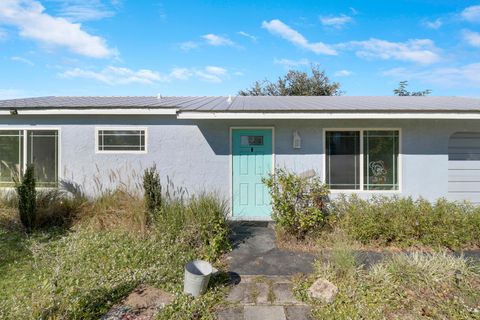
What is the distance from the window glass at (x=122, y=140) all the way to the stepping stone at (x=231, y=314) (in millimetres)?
5406

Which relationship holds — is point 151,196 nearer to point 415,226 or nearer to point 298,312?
point 298,312

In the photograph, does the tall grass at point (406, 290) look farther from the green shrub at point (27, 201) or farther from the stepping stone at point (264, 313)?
the green shrub at point (27, 201)

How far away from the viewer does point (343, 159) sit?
771 centimetres

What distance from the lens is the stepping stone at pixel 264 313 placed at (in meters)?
3.70

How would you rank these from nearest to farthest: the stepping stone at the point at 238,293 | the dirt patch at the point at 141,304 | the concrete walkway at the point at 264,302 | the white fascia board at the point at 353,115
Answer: the dirt patch at the point at 141,304 < the concrete walkway at the point at 264,302 < the stepping stone at the point at 238,293 < the white fascia board at the point at 353,115

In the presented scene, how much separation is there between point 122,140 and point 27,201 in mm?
2655

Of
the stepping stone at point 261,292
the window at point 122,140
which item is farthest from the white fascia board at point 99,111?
the stepping stone at point 261,292

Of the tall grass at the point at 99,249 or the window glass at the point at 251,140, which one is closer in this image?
the tall grass at the point at 99,249

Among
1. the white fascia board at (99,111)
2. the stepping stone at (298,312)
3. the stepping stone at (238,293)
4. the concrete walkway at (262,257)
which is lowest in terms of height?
the stepping stone at (298,312)

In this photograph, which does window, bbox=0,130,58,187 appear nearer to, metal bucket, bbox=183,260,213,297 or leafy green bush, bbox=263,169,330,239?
metal bucket, bbox=183,260,213,297

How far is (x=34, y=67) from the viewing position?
9672 mm

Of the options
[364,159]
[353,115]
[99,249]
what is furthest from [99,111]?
[364,159]

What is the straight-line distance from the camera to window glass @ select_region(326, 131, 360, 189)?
301 inches

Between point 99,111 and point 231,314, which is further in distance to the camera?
point 99,111
